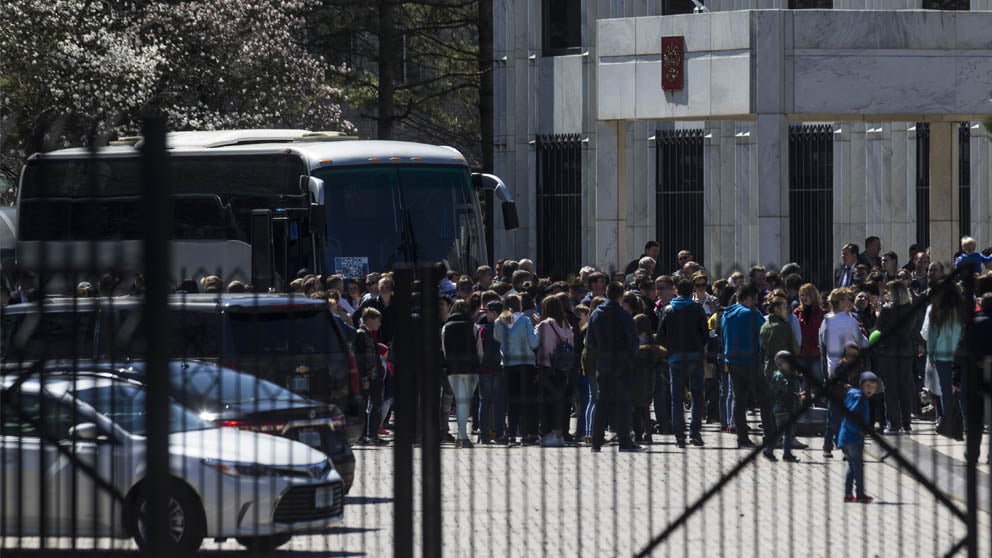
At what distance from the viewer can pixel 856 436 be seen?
6.06 m

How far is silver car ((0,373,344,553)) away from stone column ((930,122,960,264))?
23773 millimetres

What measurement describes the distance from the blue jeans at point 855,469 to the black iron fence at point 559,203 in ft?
94.7

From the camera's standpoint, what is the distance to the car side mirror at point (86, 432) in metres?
5.56

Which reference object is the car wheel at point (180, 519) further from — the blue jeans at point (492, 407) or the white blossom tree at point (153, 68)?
the white blossom tree at point (153, 68)

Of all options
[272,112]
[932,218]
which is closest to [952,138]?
[932,218]

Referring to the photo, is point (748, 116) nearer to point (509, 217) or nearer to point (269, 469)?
Answer: point (509, 217)

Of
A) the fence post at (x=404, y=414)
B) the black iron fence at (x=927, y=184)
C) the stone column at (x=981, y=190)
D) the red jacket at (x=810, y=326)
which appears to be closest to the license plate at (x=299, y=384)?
the fence post at (x=404, y=414)

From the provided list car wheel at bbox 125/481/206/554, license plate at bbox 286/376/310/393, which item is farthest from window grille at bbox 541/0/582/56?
car wheel at bbox 125/481/206/554

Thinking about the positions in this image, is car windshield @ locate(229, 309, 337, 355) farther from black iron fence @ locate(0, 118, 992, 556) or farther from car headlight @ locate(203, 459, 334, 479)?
car headlight @ locate(203, 459, 334, 479)

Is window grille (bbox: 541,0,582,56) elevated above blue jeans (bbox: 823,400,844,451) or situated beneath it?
elevated above

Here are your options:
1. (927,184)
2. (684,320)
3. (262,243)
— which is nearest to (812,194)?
(927,184)

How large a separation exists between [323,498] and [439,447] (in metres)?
0.76

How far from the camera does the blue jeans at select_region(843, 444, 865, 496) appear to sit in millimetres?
5832

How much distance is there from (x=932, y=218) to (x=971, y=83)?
3.48 metres
